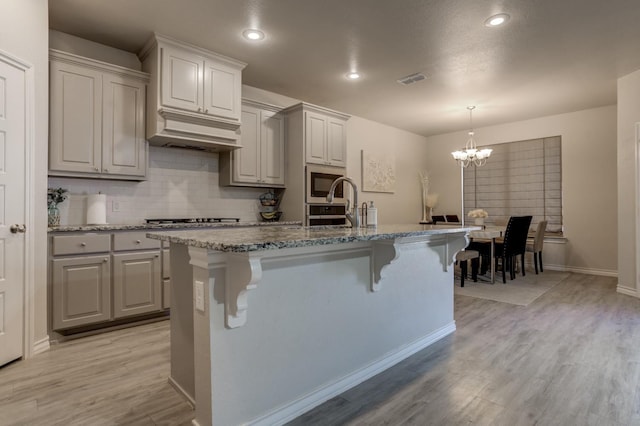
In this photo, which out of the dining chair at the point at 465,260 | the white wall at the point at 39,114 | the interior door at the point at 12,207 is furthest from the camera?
the dining chair at the point at 465,260

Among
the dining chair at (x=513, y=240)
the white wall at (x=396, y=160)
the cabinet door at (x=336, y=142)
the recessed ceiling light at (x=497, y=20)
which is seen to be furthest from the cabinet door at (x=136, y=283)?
the dining chair at (x=513, y=240)

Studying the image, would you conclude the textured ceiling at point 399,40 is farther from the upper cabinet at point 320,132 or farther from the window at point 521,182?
the window at point 521,182

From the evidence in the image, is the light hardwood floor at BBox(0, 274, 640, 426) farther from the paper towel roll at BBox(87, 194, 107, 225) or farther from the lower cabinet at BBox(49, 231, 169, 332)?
the paper towel roll at BBox(87, 194, 107, 225)

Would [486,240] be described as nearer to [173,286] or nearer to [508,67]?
[508,67]

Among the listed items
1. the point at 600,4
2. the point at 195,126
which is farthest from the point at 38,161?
the point at 600,4

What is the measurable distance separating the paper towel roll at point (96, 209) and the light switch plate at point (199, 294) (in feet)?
7.44

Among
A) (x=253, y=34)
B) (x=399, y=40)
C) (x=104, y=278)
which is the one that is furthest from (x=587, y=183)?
(x=104, y=278)

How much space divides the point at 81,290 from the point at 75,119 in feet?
4.79

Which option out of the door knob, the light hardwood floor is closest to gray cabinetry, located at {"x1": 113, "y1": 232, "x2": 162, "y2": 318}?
the light hardwood floor

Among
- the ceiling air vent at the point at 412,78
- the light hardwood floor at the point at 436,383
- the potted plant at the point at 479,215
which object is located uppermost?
the ceiling air vent at the point at 412,78

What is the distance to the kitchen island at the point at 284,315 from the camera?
4.80ft

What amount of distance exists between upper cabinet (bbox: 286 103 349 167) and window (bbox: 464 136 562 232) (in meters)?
3.32

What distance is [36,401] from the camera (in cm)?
190

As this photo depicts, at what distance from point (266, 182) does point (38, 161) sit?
7.54 feet
